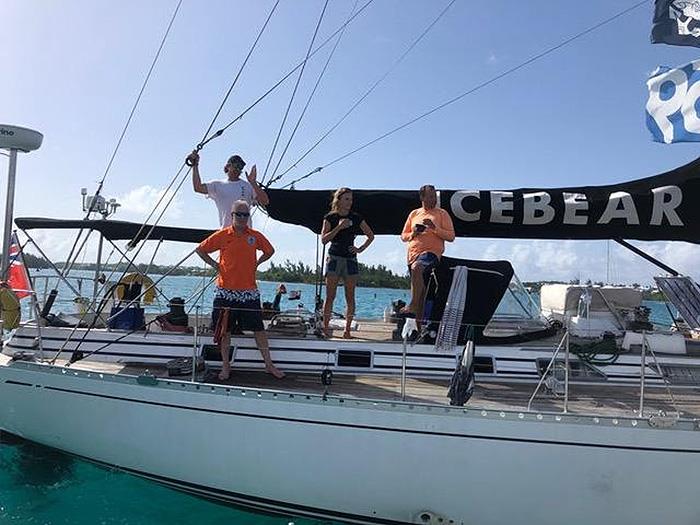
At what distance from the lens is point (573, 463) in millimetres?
4375

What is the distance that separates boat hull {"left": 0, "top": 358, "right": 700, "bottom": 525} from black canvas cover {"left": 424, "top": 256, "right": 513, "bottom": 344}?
1.55 m

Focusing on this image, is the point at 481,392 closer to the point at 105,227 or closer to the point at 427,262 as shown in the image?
the point at 427,262

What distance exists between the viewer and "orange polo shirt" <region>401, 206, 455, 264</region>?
19.8 ft

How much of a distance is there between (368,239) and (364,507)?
2.82m

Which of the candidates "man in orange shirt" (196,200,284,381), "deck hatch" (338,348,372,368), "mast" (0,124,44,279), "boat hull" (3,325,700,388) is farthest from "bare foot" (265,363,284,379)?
"mast" (0,124,44,279)

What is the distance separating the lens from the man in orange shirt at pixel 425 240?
5988 mm

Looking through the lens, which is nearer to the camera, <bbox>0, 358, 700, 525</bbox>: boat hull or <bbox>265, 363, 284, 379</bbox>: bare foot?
<bbox>0, 358, 700, 525</bbox>: boat hull

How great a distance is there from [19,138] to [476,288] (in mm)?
5122

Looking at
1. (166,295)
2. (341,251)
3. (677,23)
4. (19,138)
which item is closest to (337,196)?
(341,251)

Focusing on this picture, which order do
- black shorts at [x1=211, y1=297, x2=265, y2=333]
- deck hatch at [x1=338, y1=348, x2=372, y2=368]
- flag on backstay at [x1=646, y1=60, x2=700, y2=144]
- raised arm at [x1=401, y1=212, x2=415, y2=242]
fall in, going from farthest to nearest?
flag on backstay at [x1=646, y1=60, x2=700, y2=144], raised arm at [x1=401, y1=212, x2=415, y2=242], deck hatch at [x1=338, y1=348, x2=372, y2=368], black shorts at [x1=211, y1=297, x2=265, y2=333]

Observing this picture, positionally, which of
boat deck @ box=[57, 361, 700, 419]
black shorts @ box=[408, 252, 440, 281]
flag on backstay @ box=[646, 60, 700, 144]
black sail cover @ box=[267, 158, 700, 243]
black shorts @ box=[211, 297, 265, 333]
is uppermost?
flag on backstay @ box=[646, 60, 700, 144]

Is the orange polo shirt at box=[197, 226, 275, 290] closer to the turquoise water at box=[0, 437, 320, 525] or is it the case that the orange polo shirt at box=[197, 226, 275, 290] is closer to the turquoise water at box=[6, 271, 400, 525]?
the turquoise water at box=[6, 271, 400, 525]

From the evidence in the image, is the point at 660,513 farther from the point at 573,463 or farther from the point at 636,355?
the point at 636,355


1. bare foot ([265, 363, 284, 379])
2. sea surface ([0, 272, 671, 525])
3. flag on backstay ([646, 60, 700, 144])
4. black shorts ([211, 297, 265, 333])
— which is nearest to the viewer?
sea surface ([0, 272, 671, 525])
